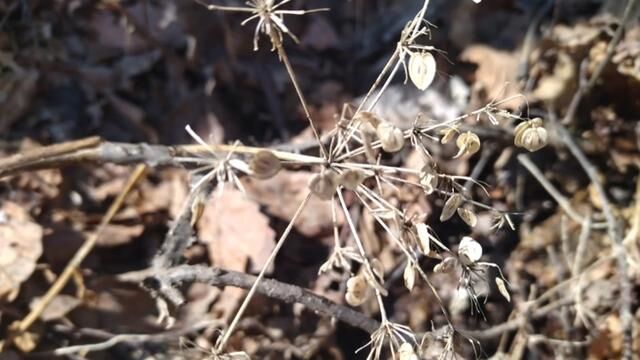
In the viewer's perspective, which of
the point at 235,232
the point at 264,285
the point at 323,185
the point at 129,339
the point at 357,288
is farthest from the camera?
the point at 235,232

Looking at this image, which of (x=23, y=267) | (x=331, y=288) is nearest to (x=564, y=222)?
(x=331, y=288)

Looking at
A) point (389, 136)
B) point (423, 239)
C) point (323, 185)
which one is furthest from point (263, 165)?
point (423, 239)

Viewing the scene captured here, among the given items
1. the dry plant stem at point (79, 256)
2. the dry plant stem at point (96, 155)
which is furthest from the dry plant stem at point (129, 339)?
the dry plant stem at point (96, 155)

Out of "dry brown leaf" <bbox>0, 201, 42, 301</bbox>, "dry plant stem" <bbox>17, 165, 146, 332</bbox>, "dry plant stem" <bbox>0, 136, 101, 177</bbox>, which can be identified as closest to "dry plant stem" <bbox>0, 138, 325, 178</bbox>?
"dry plant stem" <bbox>0, 136, 101, 177</bbox>

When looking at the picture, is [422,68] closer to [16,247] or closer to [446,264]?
[446,264]

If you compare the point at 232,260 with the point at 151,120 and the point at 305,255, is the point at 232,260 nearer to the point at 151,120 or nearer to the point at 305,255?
the point at 305,255

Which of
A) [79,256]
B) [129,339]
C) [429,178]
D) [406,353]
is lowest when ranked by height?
[129,339]

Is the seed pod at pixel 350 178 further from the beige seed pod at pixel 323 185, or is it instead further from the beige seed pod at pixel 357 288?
the beige seed pod at pixel 357 288
